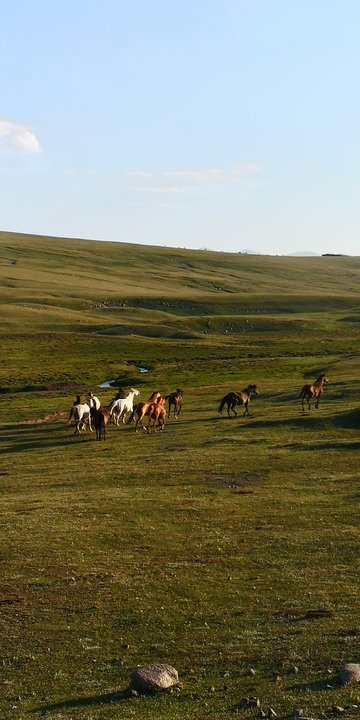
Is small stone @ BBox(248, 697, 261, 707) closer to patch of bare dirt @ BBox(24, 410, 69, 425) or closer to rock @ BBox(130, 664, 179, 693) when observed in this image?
rock @ BBox(130, 664, 179, 693)

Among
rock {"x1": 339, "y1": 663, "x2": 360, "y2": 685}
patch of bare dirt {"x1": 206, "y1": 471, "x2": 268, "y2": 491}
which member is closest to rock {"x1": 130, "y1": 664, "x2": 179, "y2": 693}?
rock {"x1": 339, "y1": 663, "x2": 360, "y2": 685}

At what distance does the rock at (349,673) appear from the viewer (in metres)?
15.4

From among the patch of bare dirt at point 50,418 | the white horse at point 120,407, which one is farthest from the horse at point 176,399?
the patch of bare dirt at point 50,418

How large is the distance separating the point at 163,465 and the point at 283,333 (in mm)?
101890

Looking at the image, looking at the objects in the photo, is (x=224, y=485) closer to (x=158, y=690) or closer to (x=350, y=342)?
(x=158, y=690)

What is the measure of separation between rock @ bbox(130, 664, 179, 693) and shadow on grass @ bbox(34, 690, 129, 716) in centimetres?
28

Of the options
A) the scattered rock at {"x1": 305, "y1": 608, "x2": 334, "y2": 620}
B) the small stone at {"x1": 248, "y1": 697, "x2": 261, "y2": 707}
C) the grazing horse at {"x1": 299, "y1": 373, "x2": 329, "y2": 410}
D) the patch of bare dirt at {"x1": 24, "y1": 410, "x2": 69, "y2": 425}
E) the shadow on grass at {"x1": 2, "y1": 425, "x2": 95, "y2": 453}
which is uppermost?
the grazing horse at {"x1": 299, "y1": 373, "x2": 329, "y2": 410}

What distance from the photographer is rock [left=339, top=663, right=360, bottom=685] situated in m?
15.4

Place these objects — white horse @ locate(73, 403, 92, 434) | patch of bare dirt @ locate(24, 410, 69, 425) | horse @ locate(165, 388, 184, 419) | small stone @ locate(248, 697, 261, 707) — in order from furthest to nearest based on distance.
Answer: patch of bare dirt @ locate(24, 410, 69, 425), horse @ locate(165, 388, 184, 419), white horse @ locate(73, 403, 92, 434), small stone @ locate(248, 697, 261, 707)

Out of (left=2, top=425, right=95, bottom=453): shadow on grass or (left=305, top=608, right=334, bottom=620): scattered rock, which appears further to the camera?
(left=2, top=425, right=95, bottom=453): shadow on grass

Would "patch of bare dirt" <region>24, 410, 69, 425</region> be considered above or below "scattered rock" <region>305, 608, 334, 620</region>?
below

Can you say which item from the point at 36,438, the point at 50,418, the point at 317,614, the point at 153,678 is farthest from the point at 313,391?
the point at 153,678

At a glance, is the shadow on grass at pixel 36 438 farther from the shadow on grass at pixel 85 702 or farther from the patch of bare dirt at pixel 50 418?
the shadow on grass at pixel 85 702

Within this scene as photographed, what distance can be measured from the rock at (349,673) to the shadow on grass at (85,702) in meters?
3.88
